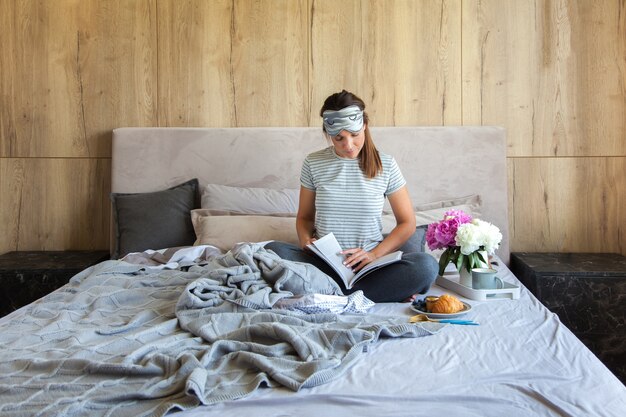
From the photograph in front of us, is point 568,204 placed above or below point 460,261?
above

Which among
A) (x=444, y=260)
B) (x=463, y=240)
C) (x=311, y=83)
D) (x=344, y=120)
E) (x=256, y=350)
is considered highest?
(x=311, y=83)

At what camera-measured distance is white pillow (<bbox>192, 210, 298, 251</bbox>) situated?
10.1 ft

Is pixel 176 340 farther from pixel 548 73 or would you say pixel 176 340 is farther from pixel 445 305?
pixel 548 73

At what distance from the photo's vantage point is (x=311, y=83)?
361 centimetres

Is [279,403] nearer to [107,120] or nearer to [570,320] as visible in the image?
[570,320]

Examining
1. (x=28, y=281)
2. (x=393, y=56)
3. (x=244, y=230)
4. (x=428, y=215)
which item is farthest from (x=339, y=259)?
(x=28, y=281)

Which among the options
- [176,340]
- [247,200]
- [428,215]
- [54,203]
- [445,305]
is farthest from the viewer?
[54,203]

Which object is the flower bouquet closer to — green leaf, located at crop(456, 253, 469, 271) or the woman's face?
green leaf, located at crop(456, 253, 469, 271)

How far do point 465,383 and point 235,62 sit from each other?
260cm

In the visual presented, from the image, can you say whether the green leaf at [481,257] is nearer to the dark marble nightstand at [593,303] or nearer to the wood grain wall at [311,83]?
the dark marble nightstand at [593,303]

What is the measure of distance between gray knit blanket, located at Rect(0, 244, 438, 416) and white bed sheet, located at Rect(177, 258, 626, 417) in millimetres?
49

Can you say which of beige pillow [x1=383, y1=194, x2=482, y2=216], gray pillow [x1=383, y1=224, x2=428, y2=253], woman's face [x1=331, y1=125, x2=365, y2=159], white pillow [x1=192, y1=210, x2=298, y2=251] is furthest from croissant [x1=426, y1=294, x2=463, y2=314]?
beige pillow [x1=383, y1=194, x2=482, y2=216]

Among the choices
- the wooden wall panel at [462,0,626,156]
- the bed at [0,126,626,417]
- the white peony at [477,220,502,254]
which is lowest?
the bed at [0,126,626,417]

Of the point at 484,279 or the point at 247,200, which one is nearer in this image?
the point at 484,279
